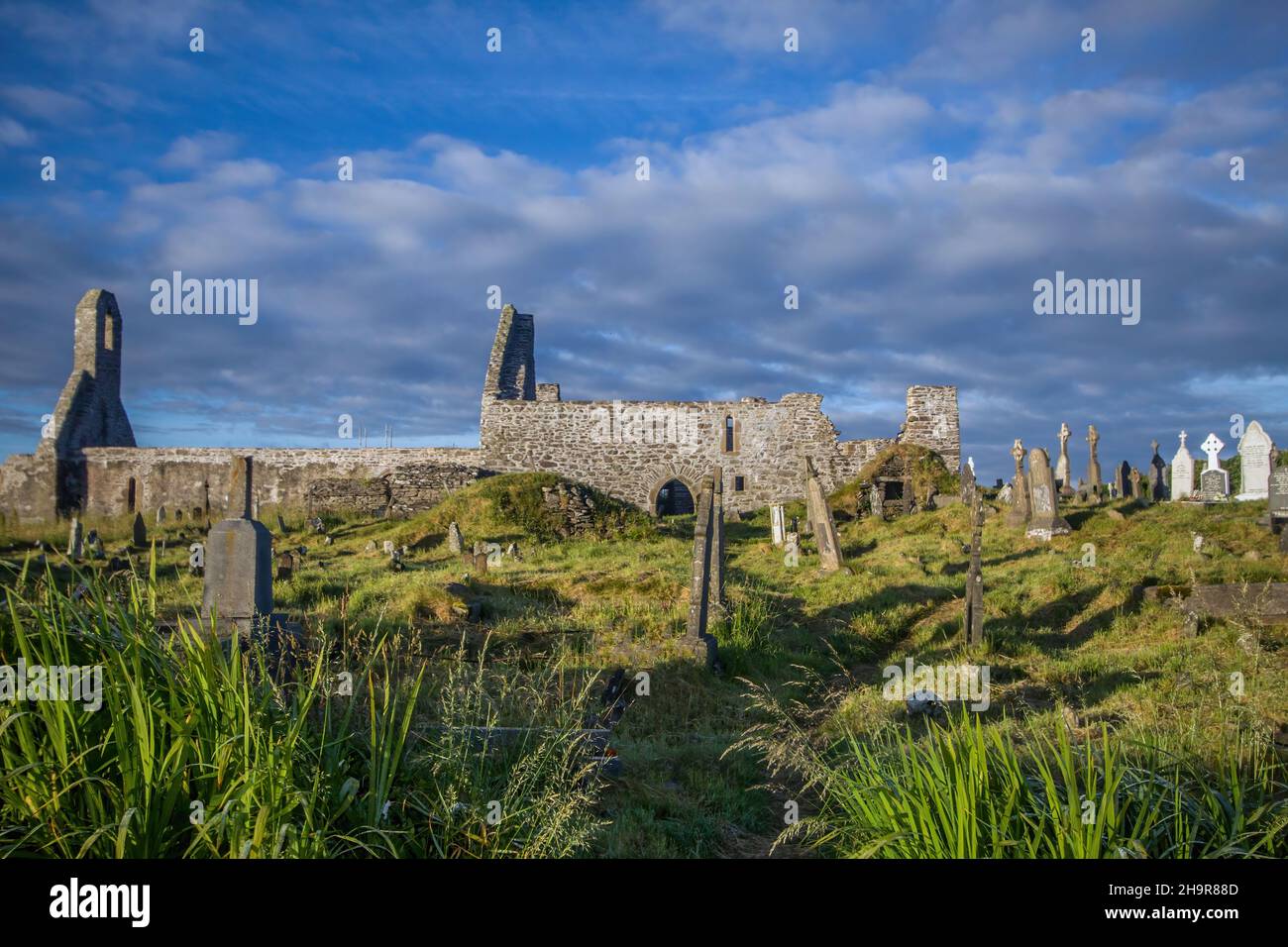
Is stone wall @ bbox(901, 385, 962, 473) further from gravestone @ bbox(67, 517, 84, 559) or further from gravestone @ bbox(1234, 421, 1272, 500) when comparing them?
gravestone @ bbox(67, 517, 84, 559)

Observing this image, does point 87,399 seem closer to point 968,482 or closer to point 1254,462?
point 968,482

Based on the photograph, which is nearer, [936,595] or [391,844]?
[391,844]

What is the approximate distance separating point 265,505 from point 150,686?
26847mm

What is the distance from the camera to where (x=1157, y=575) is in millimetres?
12812

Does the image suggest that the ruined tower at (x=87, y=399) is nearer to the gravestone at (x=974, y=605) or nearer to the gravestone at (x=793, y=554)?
the gravestone at (x=793, y=554)

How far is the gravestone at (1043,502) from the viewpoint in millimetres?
17328

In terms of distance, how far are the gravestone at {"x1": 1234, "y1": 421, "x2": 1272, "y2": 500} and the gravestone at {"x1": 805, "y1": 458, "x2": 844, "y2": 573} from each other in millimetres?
10467

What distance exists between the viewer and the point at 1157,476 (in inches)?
958

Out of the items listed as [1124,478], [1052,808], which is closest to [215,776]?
[1052,808]

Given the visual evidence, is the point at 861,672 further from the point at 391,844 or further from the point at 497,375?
the point at 497,375

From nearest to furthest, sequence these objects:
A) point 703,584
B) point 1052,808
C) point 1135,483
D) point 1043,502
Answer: point 1052,808 → point 703,584 → point 1043,502 → point 1135,483

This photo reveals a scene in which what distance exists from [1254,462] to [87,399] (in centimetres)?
3467
